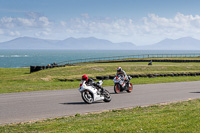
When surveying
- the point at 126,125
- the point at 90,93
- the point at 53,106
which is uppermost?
the point at 90,93

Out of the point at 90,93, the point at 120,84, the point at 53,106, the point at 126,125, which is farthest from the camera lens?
the point at 120,84

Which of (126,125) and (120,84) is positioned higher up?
(120,84)

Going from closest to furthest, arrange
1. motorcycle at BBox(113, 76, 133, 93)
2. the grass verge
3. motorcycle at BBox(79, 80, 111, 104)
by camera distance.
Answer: the grass verge
motorcycle at BBox(79, 80, 111, 104)
motorcycle at BBox(113, 76, 133, 93)

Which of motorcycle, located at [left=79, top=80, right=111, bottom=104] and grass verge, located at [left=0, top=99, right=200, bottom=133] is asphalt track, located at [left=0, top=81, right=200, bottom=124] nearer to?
motorcycle, located at [left=79, top=80, right=111, bottom=104]

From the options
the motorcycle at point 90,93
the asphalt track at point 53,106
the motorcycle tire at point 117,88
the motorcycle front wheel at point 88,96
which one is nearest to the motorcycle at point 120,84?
the motorcycle tire at point 117,88

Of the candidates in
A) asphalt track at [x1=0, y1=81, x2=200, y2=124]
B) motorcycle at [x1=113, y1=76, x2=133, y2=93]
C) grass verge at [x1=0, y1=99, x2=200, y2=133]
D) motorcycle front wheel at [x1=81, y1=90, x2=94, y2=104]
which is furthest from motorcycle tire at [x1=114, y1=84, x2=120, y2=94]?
grass verge at [x1=0, y1=99, x2=200, y2=133]

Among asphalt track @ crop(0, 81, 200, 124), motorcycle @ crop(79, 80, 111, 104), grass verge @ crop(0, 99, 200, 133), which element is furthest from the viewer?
motorcycle @ crop(79, 80, 111, 104)

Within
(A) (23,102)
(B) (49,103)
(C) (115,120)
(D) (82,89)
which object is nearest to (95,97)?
(D) (82,89)

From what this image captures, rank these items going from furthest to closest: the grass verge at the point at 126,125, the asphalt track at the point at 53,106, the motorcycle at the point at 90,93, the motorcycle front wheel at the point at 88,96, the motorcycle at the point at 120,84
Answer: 1. the motorcycle at the point at 120,84
2. the motorcycle front wheel at the point at 88,96
3. the motorcycle at the point at 90,93
4. the asphalt track at the point at 53,106
5. the grass verge at the point at 126,125

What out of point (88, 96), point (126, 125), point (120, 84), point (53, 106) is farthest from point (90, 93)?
point (126, 125)

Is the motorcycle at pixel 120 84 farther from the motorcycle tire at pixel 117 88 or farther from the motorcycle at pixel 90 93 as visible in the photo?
the motorcycle at pixel 90 93

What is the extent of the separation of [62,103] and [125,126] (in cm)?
613

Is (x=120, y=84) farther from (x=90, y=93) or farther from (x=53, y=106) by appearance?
(x=53, y=106)

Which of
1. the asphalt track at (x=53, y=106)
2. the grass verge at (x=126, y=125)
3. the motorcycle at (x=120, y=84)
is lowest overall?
the asphalt track at (x=53, y=106)
